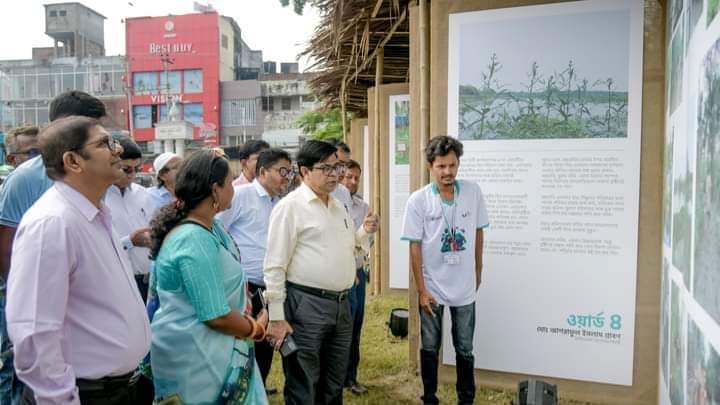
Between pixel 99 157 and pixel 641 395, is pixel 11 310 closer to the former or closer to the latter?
pixel 99 157

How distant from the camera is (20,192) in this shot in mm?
2297

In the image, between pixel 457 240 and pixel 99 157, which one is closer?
pixel 99 157

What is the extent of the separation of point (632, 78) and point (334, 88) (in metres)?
5.61

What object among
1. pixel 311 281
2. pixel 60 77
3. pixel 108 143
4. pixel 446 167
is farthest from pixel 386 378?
pixel 60 77

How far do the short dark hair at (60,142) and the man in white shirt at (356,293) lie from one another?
92.6 inches

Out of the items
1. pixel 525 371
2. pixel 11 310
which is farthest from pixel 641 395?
pixel 11 310

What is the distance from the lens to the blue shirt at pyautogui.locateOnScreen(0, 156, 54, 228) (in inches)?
89.8

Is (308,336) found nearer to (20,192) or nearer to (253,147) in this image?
(20,192)

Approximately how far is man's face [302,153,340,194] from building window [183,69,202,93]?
1805 inches

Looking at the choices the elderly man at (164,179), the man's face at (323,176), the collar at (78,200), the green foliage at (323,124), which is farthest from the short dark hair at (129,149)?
the green foliage at (323,124)

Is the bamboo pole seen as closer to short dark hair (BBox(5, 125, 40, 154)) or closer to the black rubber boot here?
the black rubber boot

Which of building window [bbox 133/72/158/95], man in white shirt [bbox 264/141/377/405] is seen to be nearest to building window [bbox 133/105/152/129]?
building window [bbox 133/72/158/95]

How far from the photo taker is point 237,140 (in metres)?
45.2

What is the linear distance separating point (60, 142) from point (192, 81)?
157ft
